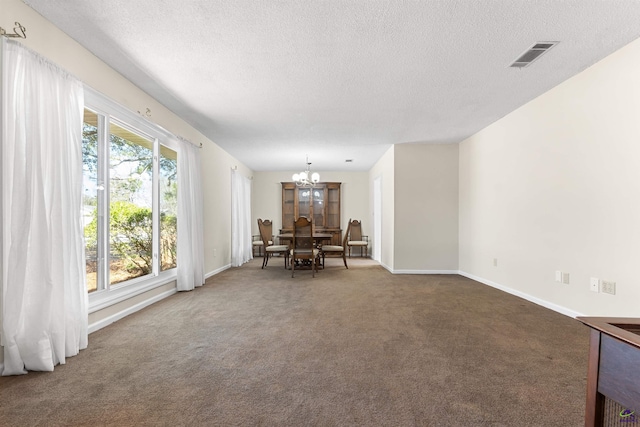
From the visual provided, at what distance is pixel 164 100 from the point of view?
158 inches

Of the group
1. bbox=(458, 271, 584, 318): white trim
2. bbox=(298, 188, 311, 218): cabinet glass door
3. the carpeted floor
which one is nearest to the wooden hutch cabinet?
bbox=(298, 188, 311, 218): cabinet glass door

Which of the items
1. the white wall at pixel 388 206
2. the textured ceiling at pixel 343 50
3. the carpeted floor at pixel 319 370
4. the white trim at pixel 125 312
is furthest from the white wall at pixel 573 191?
the white trim at pixel 125 312

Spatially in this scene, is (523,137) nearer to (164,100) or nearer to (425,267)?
(425,267)

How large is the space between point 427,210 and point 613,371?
543 centimetres

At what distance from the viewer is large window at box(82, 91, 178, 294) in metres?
3.04

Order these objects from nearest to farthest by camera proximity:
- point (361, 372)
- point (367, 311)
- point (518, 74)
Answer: point (361, 372) → point (518, 74) → point (367, 311)

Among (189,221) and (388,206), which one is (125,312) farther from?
(388,206)

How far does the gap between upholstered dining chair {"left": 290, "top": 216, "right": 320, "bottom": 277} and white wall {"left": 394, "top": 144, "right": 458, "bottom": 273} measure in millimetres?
1625

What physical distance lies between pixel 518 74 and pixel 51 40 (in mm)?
4135

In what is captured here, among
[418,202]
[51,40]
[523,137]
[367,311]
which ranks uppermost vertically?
[51,40]

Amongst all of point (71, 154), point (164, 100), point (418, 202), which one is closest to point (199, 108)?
point (164, 100)

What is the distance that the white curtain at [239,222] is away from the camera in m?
7.24

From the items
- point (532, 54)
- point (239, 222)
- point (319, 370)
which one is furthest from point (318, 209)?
point (319, 370)

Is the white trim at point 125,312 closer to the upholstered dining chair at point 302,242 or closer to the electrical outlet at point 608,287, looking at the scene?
Result: the upholstered dining chair at point 302,242
